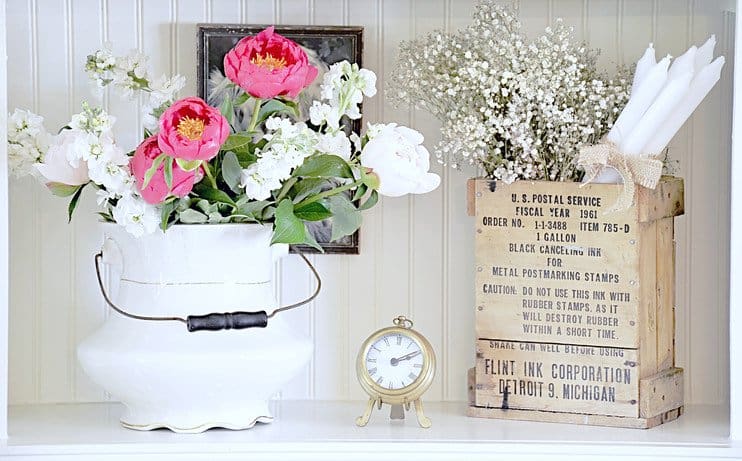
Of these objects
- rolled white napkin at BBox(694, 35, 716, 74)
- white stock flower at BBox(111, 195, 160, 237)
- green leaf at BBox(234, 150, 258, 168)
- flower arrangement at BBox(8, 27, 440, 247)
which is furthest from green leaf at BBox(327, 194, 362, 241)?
rolled white napkin at BBox(694, 35, 716, 74)

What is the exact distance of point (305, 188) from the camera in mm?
1268

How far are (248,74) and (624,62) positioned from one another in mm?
580

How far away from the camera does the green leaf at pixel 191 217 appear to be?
1252 millimetres

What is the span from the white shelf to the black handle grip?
134 mm

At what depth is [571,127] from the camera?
52.4 inches

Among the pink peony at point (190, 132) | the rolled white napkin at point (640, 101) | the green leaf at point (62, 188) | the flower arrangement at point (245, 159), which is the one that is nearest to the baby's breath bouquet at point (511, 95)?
the rolled white napkin at point (640, 101)

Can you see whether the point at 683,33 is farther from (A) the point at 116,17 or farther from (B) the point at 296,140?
(A) the point at 116,17

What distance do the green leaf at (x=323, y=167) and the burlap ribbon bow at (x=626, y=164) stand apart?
0.98ft

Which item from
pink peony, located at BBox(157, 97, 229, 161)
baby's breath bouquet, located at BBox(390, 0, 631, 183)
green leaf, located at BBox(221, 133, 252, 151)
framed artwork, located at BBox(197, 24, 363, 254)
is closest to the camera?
pink peony, located at BBox(157, 97, 229, 161)

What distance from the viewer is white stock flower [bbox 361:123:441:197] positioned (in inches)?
48.4

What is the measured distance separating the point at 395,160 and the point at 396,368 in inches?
11.3

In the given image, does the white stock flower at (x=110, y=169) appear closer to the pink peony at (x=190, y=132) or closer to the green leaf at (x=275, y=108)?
the pink peony at (x=190, y=132)

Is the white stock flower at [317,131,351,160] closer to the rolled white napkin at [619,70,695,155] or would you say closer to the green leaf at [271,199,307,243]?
the green leaf at [271,199,307,243]

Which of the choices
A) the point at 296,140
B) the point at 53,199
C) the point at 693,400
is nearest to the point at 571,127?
the point at 296,140
